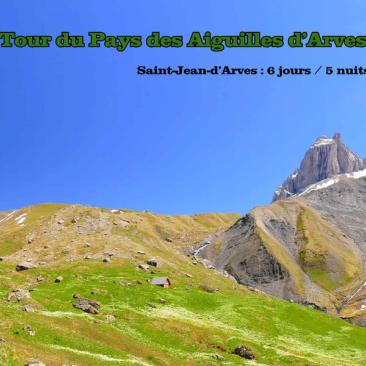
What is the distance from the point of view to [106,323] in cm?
6244

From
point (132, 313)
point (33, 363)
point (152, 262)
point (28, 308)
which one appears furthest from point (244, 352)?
point (152, 262)

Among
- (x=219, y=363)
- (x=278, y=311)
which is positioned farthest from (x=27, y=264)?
(x=219, y=363)

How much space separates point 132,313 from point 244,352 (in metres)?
20.5

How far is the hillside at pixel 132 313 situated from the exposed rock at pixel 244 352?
647mm

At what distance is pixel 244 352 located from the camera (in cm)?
6219

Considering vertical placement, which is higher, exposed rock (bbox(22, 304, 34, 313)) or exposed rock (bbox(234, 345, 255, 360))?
exposed rock (bbox(22, 304, 34, 313))

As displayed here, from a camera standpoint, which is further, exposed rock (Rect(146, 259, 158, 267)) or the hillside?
exposed rock (Rect(146, 259, 158, 267))

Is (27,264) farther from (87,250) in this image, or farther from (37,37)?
(37,37)

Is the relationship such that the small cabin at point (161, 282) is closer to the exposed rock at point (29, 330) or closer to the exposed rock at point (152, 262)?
the exposed rock at point (152, 262)

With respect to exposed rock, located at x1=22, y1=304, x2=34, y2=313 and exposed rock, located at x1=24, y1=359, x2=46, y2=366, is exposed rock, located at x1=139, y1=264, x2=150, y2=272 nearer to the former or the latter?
exposed rock, located at x1=22, y1=304, x2=34, y2=313

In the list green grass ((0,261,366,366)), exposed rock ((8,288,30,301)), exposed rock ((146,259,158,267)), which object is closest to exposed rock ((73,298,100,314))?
green grass ((0,261,366,366))

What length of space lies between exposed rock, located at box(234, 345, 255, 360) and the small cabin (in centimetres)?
3776

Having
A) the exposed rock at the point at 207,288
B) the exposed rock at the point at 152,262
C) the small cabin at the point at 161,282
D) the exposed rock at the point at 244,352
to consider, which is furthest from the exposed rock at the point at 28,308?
the exposed rock at the point at 152,262

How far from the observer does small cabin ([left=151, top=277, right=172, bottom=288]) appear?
98.8m
